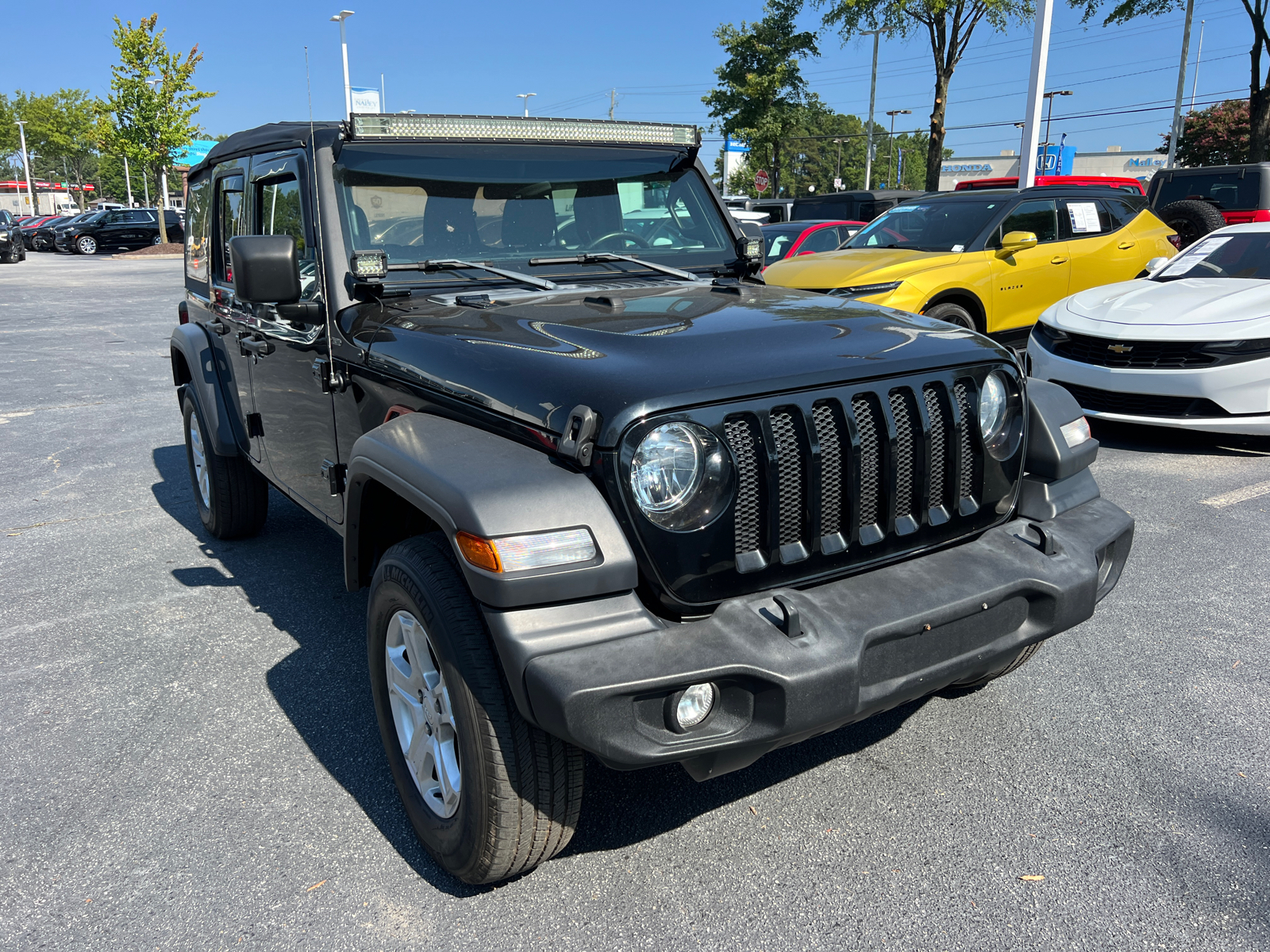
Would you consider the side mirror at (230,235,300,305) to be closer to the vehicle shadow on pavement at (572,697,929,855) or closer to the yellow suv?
the vehicle shadow on pavement at (572,697,929,855)

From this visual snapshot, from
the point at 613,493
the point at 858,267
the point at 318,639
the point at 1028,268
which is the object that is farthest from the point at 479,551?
the point at 1028,268

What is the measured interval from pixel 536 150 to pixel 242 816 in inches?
96.1

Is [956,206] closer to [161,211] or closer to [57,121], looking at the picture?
[161,211]

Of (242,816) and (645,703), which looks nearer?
(645,703)

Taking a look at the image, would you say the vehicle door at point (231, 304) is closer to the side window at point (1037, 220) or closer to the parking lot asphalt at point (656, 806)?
the parking lot asphalt at point (656, 806)

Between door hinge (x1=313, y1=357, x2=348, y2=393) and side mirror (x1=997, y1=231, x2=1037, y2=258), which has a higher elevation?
side mirror (x1=997, y1=231, x2=1037, y2=258)

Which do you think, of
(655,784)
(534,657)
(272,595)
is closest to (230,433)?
(272,595)

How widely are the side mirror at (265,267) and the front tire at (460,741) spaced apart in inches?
43.0

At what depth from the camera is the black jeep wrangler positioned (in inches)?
80.0

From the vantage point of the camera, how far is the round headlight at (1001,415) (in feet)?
8.77

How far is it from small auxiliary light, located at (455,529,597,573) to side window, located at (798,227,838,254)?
1166cm

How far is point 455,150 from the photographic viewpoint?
3361mm

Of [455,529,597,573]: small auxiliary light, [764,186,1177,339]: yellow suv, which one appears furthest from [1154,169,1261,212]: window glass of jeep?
[455,529,597,573]: small auxiliary light

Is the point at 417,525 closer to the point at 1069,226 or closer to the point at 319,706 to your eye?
the point at 319,706
